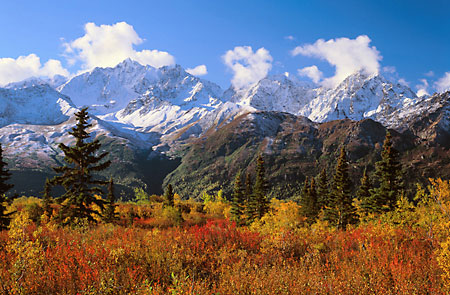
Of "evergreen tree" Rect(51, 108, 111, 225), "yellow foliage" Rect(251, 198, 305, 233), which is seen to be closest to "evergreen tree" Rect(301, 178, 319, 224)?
"yellow foliage" Rect(251, 198, 305, 233)

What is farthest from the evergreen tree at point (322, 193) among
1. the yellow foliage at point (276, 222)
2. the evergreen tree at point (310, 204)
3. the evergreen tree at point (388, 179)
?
the yellow foliage at point (276, 222)

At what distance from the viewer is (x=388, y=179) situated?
34.3m

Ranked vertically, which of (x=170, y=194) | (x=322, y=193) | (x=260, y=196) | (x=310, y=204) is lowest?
(x=310, y=204)

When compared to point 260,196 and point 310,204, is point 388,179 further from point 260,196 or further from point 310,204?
point 260,196

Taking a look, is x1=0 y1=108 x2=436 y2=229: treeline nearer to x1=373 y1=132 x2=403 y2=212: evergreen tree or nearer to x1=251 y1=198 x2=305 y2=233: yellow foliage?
x1=373 y1=132 x2=403 y2=212: evergreen tree

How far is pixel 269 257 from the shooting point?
720 centimetres

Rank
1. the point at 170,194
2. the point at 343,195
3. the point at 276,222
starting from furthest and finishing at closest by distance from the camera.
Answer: the point at 170,194 → the point at 343,195 → the point at 276,222

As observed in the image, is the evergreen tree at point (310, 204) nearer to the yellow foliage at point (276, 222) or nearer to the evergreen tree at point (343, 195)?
the evergreen tree at point (343, 195)

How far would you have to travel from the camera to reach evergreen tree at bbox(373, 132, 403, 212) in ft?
109

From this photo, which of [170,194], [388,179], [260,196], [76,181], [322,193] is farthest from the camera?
[170,194]

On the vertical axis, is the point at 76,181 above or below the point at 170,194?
above

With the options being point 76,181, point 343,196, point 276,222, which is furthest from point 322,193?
point 76,181

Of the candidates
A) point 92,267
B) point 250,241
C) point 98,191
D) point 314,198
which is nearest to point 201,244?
point 250,241

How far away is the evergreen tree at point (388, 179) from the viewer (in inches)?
1303
